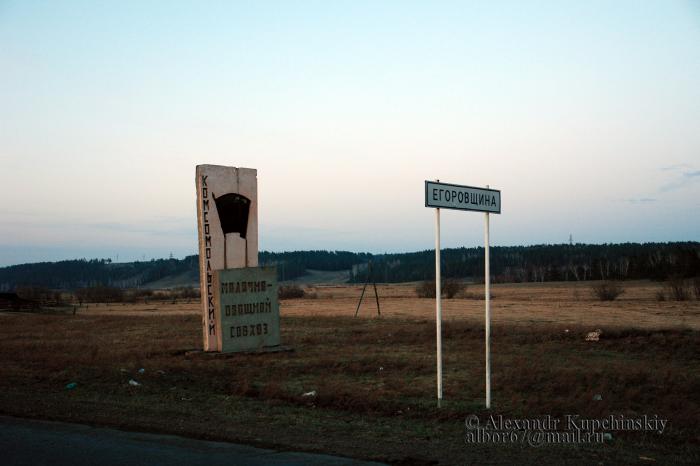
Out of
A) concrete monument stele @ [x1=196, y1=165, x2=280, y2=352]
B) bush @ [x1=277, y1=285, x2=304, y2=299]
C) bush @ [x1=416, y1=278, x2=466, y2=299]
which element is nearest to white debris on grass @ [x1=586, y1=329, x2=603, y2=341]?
concrete monument stele @ [x1=196, y1=165, x2=280, y2=352]

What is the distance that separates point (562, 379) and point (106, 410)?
7.56 meters

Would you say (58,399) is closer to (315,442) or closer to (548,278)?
(315,442)

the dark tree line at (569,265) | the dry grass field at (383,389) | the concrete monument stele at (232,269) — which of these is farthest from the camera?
the dark tree line at (569,265)

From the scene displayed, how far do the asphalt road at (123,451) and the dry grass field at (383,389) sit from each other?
41 centimetres

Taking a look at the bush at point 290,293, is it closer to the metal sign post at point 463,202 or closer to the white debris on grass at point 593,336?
the white debris on grass at point 593,336

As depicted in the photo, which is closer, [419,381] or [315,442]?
[315,442]

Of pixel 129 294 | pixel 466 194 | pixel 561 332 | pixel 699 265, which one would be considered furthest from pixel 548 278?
pixel 466 194

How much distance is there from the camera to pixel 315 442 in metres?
7.76

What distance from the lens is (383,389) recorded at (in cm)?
1225

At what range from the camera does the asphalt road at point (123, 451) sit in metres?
6.78

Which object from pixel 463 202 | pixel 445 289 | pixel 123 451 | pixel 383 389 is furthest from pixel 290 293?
pixel 123 451

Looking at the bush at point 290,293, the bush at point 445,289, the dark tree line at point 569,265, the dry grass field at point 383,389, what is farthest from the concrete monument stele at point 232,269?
the dark tree line at point 569,265

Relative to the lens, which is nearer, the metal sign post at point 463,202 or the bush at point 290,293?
the metal sign post at point 463,202

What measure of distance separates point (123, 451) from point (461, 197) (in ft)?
16.8
